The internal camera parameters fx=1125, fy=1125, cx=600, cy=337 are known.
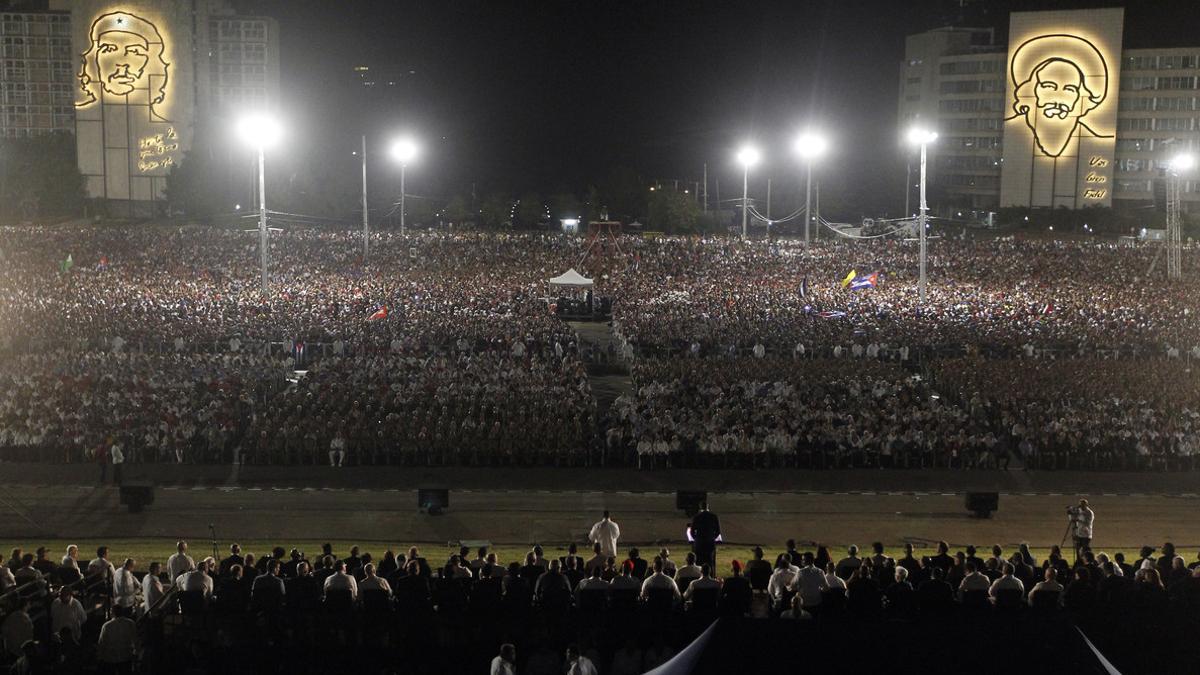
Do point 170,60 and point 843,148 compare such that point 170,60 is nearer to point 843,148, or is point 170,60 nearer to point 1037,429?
point 843,148

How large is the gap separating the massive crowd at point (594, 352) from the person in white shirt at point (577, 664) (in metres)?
14.8

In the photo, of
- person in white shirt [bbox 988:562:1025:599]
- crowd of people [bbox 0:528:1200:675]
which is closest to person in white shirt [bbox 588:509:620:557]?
crowd of people [bbox 0:528:1200:675]

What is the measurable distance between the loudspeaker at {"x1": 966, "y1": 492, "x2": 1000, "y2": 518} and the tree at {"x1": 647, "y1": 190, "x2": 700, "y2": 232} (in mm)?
62409

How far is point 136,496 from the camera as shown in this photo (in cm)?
2080

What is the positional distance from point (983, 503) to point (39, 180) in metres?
93.2

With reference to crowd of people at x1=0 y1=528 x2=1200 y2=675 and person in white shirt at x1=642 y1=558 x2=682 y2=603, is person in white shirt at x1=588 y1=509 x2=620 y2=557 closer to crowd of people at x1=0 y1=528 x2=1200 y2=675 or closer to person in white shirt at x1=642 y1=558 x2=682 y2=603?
crowd of people at x1=0 y1=528 x2=1200 y2=675

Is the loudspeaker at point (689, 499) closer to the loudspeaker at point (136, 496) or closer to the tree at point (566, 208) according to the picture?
the loudspeaker at point (136, 496)

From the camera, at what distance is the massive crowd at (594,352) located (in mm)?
24734

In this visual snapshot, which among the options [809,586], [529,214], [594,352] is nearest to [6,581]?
[809,586]

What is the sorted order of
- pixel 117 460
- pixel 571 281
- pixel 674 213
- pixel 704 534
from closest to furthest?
pixel 704 534 < pixel 117 460 < pixel 571 281 < pixel 674 213

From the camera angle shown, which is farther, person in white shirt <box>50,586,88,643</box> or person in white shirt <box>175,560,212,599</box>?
person in white shirt <box>175,560,212,599</box>

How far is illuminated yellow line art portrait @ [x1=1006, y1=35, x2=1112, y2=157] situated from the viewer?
9431 cm

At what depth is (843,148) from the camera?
136500mm

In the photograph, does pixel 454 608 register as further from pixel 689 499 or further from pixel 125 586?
pixel 689 499
